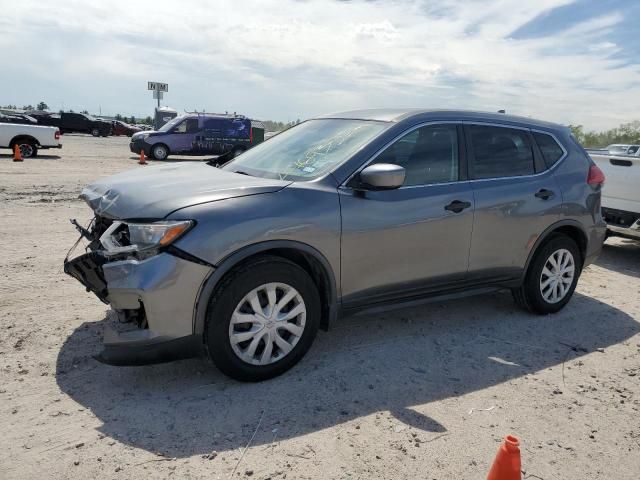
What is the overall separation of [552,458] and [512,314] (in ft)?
7.70

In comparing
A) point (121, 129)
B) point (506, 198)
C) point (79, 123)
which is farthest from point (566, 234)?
point (121, 129)

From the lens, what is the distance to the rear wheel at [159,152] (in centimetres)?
2195

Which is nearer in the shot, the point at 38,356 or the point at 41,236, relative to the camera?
the point at 38,356

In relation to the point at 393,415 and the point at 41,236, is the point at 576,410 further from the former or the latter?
the point at 41,236

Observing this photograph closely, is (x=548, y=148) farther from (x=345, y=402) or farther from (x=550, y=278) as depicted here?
(x=345, y=402)

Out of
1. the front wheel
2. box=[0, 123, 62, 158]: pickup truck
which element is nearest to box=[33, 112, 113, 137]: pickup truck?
box=[0, 123, 62, 158]: pickup truck

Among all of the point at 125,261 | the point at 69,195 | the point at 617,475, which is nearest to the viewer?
the point at 617,475

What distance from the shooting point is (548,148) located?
5.07 metres

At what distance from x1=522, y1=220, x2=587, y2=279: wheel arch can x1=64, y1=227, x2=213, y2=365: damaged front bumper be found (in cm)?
305

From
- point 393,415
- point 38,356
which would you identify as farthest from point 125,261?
point 393,415

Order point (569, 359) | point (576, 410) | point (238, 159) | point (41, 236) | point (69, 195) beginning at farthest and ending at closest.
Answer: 1. point (69, 195)
2. point (41, 236)
3. point (238, 159)
4. point (569, 359)
5. point (576, 410)

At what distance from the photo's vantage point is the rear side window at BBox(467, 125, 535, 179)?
4559mm

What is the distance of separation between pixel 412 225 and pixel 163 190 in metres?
1.78

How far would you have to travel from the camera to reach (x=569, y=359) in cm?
429
